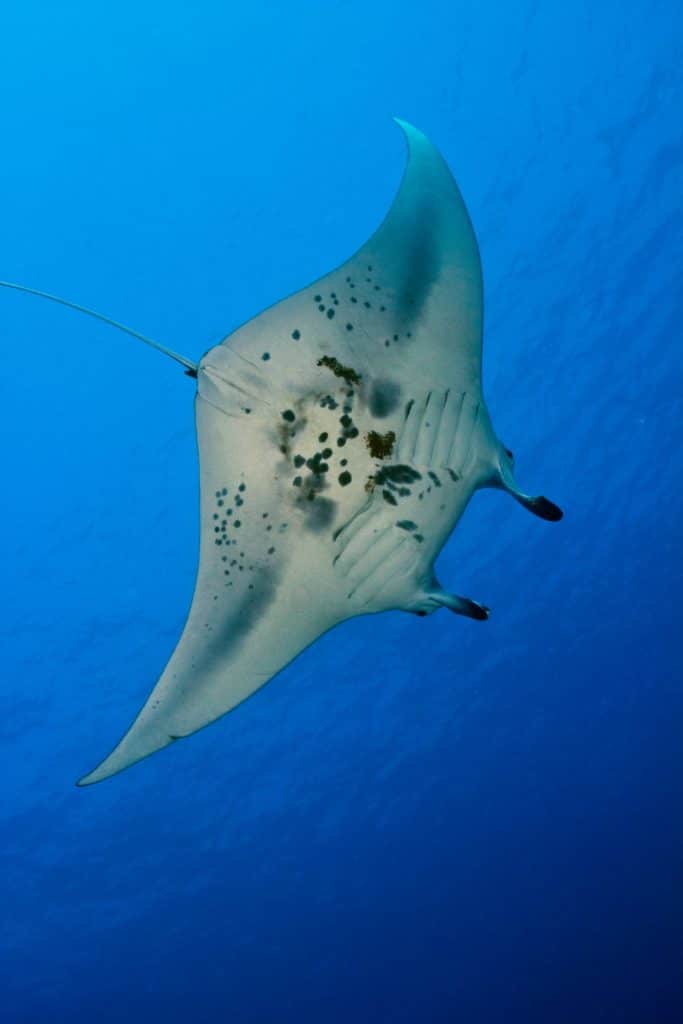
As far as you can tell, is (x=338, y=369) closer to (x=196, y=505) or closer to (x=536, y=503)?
(x=536, y=503)

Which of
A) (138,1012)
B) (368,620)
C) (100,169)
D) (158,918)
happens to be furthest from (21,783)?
(138,1012)

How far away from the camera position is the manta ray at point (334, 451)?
2.94 meters

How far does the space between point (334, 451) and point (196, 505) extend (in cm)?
851

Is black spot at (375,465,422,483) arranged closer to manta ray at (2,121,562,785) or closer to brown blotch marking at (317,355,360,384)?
manta ray at (2,121,562,785)

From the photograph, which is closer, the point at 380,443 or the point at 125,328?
the point at 125,328

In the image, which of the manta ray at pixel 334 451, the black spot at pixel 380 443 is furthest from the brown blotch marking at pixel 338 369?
the black spot at pixel 380 443

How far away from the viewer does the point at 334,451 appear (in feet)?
10.1

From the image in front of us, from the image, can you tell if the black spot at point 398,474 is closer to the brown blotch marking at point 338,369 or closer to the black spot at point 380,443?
the black spot at point 380,443

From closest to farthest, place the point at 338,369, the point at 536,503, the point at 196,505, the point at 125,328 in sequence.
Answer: the point at 125,328, the point at 338,369, the point at 536,503, the point at 196,505

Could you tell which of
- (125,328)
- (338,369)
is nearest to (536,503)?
(338,369)

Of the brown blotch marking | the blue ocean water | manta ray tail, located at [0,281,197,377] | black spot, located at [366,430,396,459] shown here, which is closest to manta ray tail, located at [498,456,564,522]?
black spot, located at [366,430,396,459]

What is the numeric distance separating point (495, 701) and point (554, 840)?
12.6 metres

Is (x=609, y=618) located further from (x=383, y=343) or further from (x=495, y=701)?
(x=383, y=343)

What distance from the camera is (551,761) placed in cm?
2659
